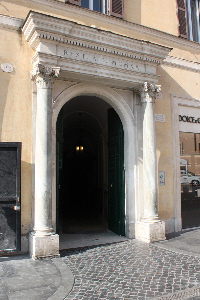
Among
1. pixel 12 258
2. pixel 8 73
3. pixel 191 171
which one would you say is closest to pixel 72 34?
pixel 8 73

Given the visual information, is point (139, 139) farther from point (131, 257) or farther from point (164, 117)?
point (131, 257)

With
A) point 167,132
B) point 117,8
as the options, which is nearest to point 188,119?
point 167,132

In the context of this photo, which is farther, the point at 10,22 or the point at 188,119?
the point at 188,119

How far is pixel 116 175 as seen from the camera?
25.5 ft

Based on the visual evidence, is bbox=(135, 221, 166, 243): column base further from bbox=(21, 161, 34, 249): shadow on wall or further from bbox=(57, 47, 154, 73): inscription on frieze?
bbox=(57, 47, 154, 73): inscription on frieze

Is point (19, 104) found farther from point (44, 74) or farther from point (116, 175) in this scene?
point (116, 175)

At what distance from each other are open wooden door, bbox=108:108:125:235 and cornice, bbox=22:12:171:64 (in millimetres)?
1823

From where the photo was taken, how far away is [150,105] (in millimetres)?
7184

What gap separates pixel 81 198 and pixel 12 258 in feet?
29.7

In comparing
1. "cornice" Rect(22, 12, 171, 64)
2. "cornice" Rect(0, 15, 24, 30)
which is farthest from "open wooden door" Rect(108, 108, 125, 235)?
"cornice" Rect(0, 15, 24, 30)

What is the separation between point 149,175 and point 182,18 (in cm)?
522

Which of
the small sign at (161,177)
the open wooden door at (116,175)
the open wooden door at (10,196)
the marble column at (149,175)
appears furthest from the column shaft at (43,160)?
the small sign at (161,177)

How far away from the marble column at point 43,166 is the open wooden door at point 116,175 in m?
2.32

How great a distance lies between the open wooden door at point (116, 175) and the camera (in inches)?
293
